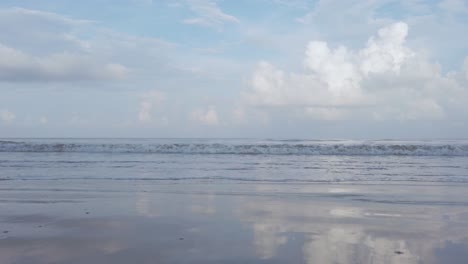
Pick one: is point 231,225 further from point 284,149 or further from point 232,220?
point 284,149

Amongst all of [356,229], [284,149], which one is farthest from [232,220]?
[284,149]

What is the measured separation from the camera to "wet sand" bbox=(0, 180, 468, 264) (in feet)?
18.8

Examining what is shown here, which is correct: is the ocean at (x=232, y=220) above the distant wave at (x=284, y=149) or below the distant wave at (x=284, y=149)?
below

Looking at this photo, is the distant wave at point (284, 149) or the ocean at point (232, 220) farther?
the distant wave at point (284, 149)

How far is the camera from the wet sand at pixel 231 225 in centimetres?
573

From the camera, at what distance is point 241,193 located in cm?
1186

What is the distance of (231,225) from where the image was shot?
24.8ft

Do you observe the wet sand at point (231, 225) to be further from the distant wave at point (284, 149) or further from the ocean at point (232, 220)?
the distant wave at point (284, 149)

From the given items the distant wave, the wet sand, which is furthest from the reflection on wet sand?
the distant wave

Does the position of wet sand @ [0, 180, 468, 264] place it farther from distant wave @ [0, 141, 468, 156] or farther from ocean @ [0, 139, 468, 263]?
distant wave @ [0, 141, 468, 156]

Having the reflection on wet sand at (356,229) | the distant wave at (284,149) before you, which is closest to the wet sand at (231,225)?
the reflection on wet sand at (356,229)

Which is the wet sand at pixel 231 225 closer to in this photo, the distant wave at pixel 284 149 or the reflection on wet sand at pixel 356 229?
the reflection on wet sand at pixel 356 229

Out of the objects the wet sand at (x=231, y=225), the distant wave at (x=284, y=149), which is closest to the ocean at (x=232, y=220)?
the wet sand at (x=231, y=225)

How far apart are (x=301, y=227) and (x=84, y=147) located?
34404 millimetres
